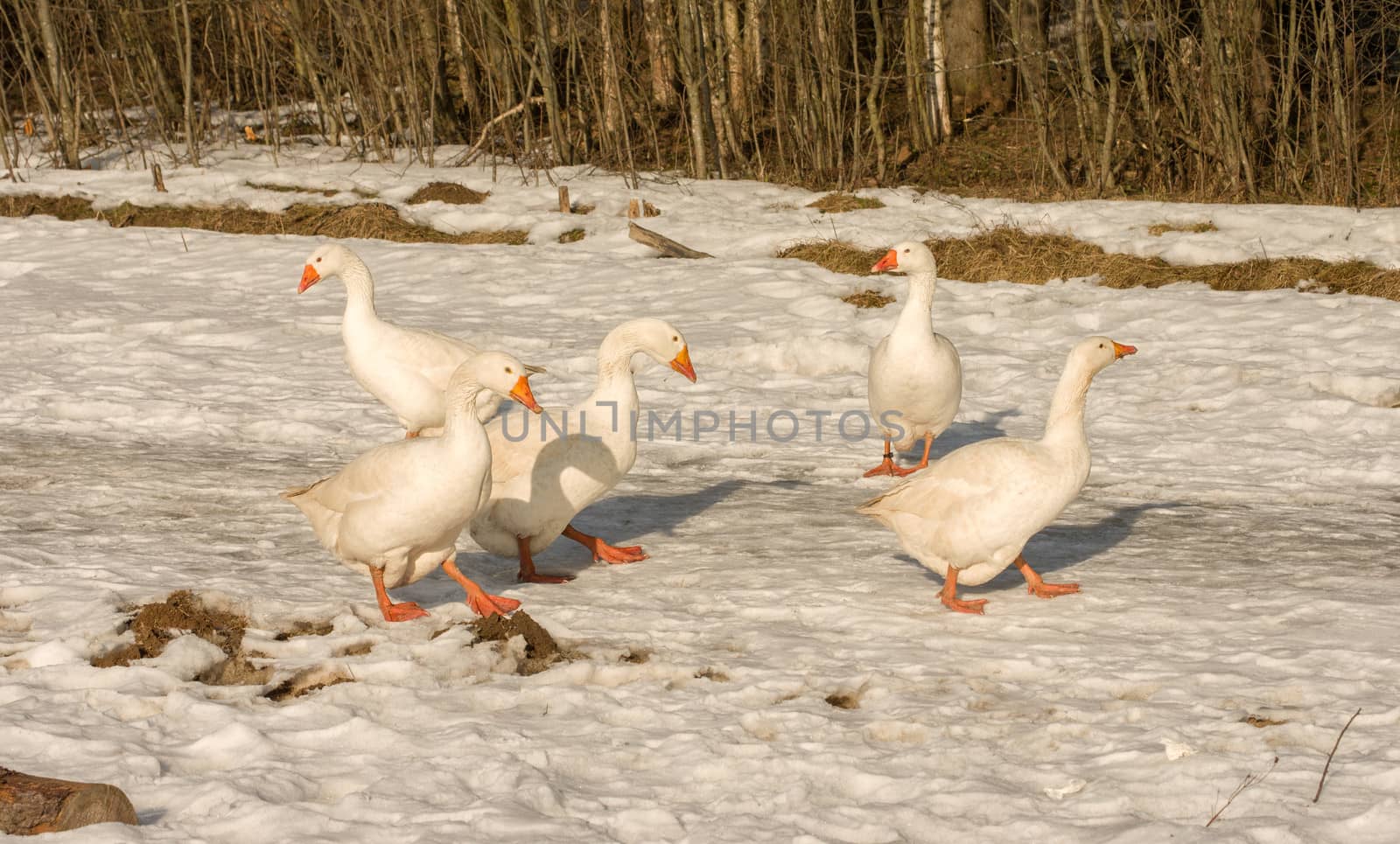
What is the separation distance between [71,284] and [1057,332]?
33.9 ft

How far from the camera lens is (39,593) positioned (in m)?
5.68

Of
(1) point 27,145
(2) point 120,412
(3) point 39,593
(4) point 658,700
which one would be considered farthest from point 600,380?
(1) point 27,145

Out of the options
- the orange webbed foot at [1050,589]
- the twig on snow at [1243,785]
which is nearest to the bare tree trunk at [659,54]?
the orange webbed foot at [1050,589]

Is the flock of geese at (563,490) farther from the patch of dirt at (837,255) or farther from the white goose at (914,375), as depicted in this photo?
the patch of dirt at (837,255)

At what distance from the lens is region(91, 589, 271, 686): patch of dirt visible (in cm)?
505

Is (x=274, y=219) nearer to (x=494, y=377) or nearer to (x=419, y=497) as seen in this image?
(x=494, y=377)

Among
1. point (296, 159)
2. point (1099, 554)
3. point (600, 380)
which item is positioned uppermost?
point (296, 159)

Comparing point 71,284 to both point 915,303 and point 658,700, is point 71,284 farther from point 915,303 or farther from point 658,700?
point 658,700

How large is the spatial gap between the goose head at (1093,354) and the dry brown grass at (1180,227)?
811cm

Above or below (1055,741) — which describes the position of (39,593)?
above

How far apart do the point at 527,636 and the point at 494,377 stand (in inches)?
46.1

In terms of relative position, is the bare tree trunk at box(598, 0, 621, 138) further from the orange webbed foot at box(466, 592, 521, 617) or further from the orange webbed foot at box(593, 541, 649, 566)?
the orange webbed foot at box(466, 592, 521, 617)

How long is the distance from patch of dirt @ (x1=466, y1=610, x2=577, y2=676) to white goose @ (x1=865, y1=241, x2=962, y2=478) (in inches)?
151

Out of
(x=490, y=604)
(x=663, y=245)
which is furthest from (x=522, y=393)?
(x=663, y=245)
